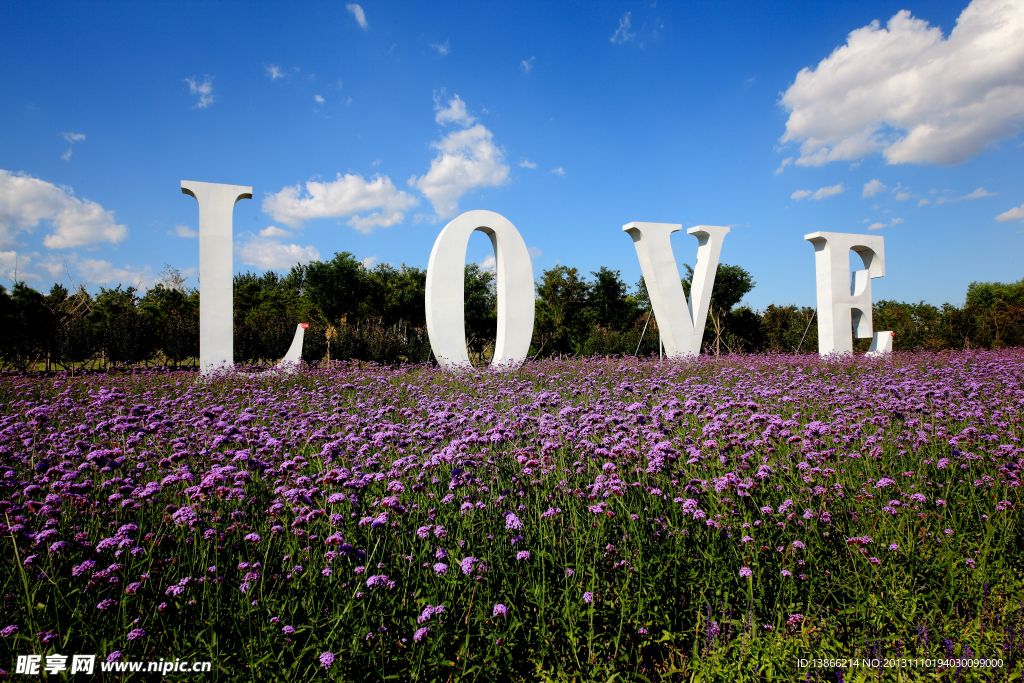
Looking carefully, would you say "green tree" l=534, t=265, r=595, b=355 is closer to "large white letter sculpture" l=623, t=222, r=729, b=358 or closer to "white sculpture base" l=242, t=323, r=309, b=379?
"large white letter sculpture" l=623, t=222, r=729, b=358

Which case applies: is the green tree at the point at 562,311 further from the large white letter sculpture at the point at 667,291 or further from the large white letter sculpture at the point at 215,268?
the large white letter sculpture at the point at 215,268

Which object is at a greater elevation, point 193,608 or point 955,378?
point 955,378

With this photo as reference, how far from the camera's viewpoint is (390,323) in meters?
31.0

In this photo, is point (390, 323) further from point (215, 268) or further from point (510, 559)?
point (510, 559)

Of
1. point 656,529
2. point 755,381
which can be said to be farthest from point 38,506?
point 755,381

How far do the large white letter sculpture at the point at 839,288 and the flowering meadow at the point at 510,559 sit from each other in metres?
12.7

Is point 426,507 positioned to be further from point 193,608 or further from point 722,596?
point 722,596

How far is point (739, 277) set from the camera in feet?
84.6

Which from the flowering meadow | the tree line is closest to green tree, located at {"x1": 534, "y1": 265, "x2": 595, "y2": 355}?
the tree line

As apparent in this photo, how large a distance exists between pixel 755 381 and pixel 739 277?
826 inches

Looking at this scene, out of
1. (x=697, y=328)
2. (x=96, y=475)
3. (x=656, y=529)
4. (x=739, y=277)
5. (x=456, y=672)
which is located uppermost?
(x=739, y=277)
